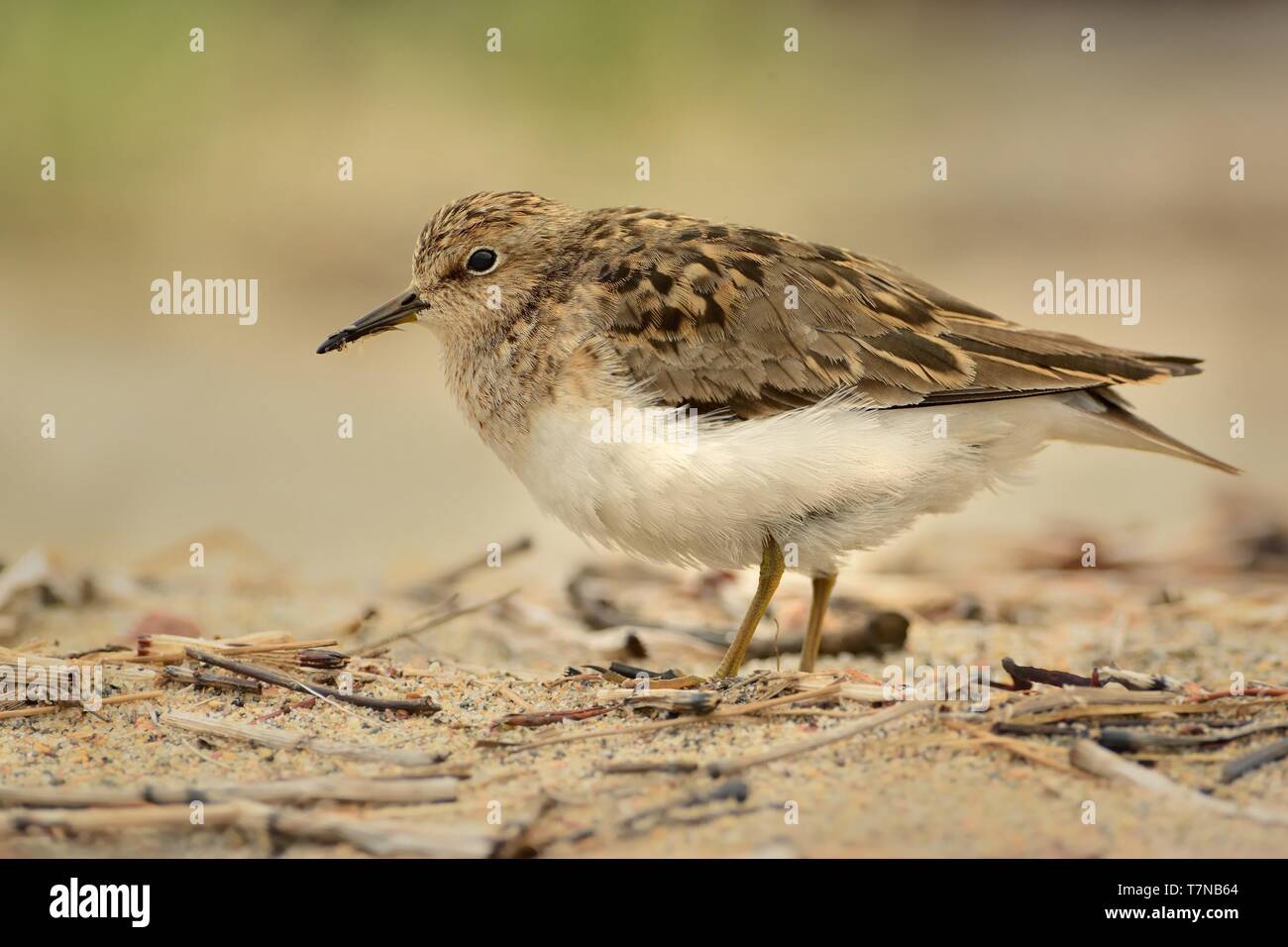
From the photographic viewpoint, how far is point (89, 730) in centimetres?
501

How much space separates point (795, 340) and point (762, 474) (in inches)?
25.3

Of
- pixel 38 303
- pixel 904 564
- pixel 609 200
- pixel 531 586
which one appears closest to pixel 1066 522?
pixel 904 564

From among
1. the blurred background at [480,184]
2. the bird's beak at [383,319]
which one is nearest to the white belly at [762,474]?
the bird's beak at [383,319]

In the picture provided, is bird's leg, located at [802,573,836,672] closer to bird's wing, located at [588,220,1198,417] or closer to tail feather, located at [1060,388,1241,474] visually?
bird's wing, located at [588,220,1198,417]

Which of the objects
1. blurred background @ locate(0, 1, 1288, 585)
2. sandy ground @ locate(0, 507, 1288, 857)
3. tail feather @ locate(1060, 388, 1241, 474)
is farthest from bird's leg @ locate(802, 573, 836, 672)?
blurred background @ locate(0, 1, 1288, 585)

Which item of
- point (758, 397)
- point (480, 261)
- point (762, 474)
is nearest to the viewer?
point (762, 474)

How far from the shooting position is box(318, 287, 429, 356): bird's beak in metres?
6.49

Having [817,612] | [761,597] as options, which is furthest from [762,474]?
[817,612]

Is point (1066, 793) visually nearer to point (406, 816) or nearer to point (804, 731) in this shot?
point (804, 731)

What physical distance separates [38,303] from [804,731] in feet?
33.1

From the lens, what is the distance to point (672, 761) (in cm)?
441

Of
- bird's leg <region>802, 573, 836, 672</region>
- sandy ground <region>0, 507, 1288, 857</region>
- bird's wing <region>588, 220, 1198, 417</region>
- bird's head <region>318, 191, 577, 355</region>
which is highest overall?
bird's head <region>318, 191, 577, 355</region>

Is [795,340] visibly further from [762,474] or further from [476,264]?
[476,264]

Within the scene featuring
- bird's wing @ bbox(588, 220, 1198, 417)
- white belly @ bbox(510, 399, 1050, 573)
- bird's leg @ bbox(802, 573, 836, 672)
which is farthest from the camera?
bird's leg @ bbox(802, 573, 836, 672)
